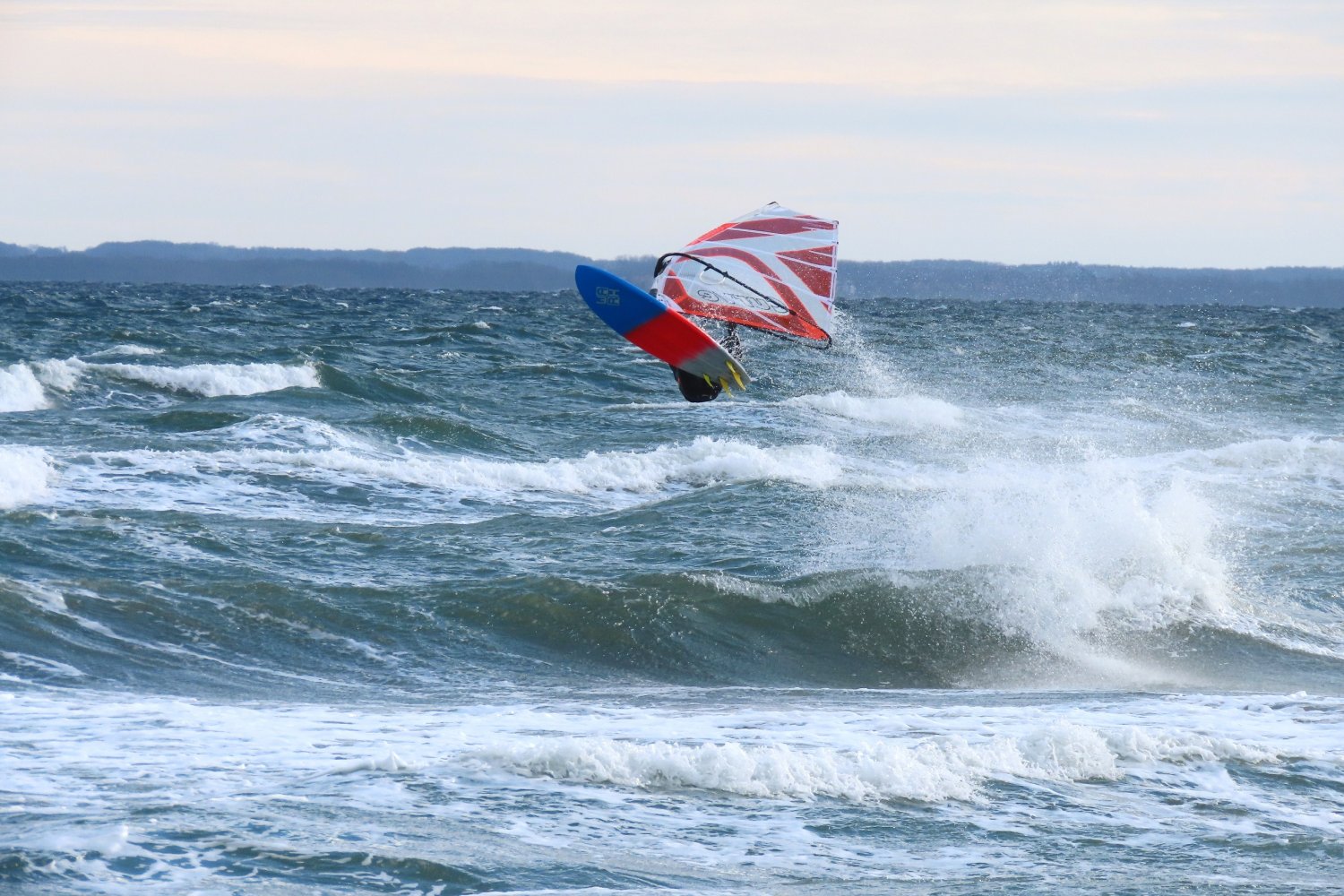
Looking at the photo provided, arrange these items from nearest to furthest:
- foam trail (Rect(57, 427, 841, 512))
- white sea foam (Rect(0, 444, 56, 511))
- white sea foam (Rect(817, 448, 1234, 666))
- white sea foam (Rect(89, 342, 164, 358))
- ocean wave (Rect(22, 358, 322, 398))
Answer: white sea foam (Rect(817, 448, 1234, 666))
white sea foam (Rect(0, 444, 56, 511))
foam trail (Rect(57, 427, 841, 512))
ocean wave (Rect(22, 358, 322, 398))
white sea foam (Rect(89, 342, 164, 358))

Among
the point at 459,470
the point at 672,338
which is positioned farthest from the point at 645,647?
the point at 459,470

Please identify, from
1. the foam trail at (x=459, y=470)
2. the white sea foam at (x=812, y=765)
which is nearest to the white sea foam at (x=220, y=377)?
the foam trail at (x=459, y=470)

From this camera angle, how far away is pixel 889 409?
29.1 metres

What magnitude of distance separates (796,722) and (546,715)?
1.74 m

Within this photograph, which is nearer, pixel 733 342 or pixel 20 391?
pixel 733 342

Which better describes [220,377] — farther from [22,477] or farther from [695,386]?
[695,386]

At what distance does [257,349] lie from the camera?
3572 centimetres

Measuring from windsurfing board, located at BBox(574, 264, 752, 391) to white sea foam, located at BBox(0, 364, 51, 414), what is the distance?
13615 mm

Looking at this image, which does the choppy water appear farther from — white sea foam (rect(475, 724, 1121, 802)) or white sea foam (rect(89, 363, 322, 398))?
white sea foam (rect(89, 363, 322, 398))

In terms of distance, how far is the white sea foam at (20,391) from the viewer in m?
24.2

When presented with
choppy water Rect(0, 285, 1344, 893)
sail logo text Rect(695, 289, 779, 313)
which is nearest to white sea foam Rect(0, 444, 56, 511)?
choppy water Rect(0, 285, 1344, 893)

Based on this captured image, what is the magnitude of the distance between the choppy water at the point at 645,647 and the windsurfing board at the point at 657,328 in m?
2.06

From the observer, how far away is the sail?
587 inches

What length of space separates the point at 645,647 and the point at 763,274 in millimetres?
4622
